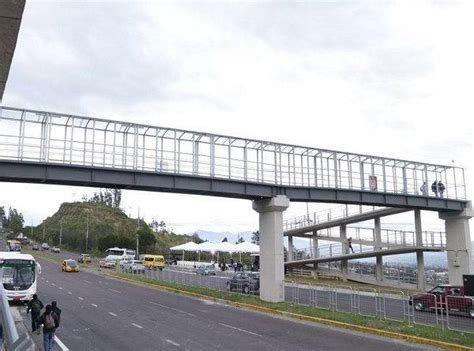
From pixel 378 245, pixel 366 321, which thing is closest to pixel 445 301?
pixel 366 321

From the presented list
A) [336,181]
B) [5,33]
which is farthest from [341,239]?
[5,33]

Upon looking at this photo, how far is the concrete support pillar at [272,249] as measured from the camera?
2838 cm

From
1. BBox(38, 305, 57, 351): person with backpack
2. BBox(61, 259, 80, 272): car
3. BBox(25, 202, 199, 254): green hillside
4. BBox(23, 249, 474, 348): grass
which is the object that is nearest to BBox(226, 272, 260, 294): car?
BBox(23, 249, 474, 348): grass

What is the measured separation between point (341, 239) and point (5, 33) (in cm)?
5199

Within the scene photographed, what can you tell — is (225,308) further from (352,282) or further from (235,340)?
A: (352,282)

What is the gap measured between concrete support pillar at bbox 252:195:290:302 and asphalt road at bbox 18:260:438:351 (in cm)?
263

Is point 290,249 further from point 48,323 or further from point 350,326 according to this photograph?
point 48,323


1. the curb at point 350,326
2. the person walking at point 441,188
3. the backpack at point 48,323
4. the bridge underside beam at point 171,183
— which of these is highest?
the person walking at point 441,188

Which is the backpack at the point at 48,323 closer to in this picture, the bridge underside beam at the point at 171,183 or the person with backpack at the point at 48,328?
the person with backpack at the point at 48,328

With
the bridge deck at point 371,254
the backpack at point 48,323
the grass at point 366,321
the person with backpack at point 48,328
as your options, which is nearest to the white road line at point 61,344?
the person with backpack at point 48,328

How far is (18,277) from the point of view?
2598 cm

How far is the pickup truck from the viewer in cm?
2164

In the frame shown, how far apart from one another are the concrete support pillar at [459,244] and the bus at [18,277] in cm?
3128

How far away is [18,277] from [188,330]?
12.2m
